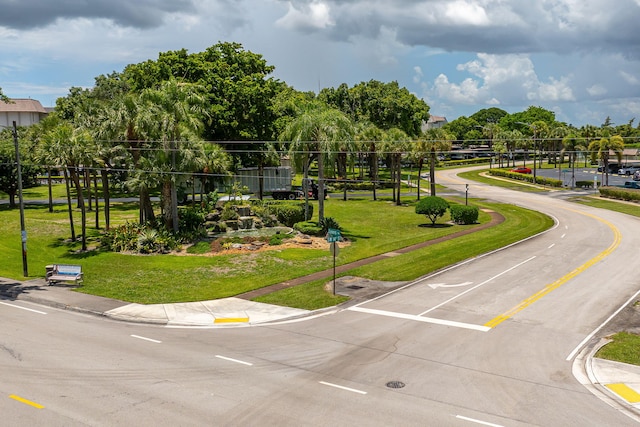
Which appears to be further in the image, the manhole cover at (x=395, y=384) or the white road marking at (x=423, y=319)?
the white road marking at (x=423, y=319)

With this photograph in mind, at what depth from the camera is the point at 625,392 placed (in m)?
15.6

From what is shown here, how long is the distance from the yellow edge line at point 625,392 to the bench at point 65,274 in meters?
23.7

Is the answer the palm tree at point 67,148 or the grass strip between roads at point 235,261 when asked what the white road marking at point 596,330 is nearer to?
the grass strip between roads at point 235,261

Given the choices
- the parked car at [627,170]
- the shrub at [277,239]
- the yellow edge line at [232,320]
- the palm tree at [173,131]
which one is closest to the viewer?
the yellow edge line at [232,320]

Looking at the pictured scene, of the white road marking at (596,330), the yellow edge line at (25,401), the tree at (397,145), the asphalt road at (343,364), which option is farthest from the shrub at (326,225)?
the yellow edge line at (25,401)

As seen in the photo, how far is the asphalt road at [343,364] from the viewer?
1385cm

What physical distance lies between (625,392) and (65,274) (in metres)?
24.8

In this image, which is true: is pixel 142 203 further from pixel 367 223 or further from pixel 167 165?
pixel 367 223

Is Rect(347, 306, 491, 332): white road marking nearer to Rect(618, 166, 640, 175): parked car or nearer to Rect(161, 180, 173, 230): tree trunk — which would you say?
Rect(161, 180, 173, 230): tree trunk

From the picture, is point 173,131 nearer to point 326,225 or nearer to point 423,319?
point 326,225

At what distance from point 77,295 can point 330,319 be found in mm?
12366

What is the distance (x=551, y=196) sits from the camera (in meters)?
71.7

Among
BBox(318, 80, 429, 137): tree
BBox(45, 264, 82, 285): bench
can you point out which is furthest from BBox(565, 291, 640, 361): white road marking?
BBox(318, 80, 429, 137): tree

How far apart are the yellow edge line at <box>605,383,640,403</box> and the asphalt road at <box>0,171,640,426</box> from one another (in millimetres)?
840
